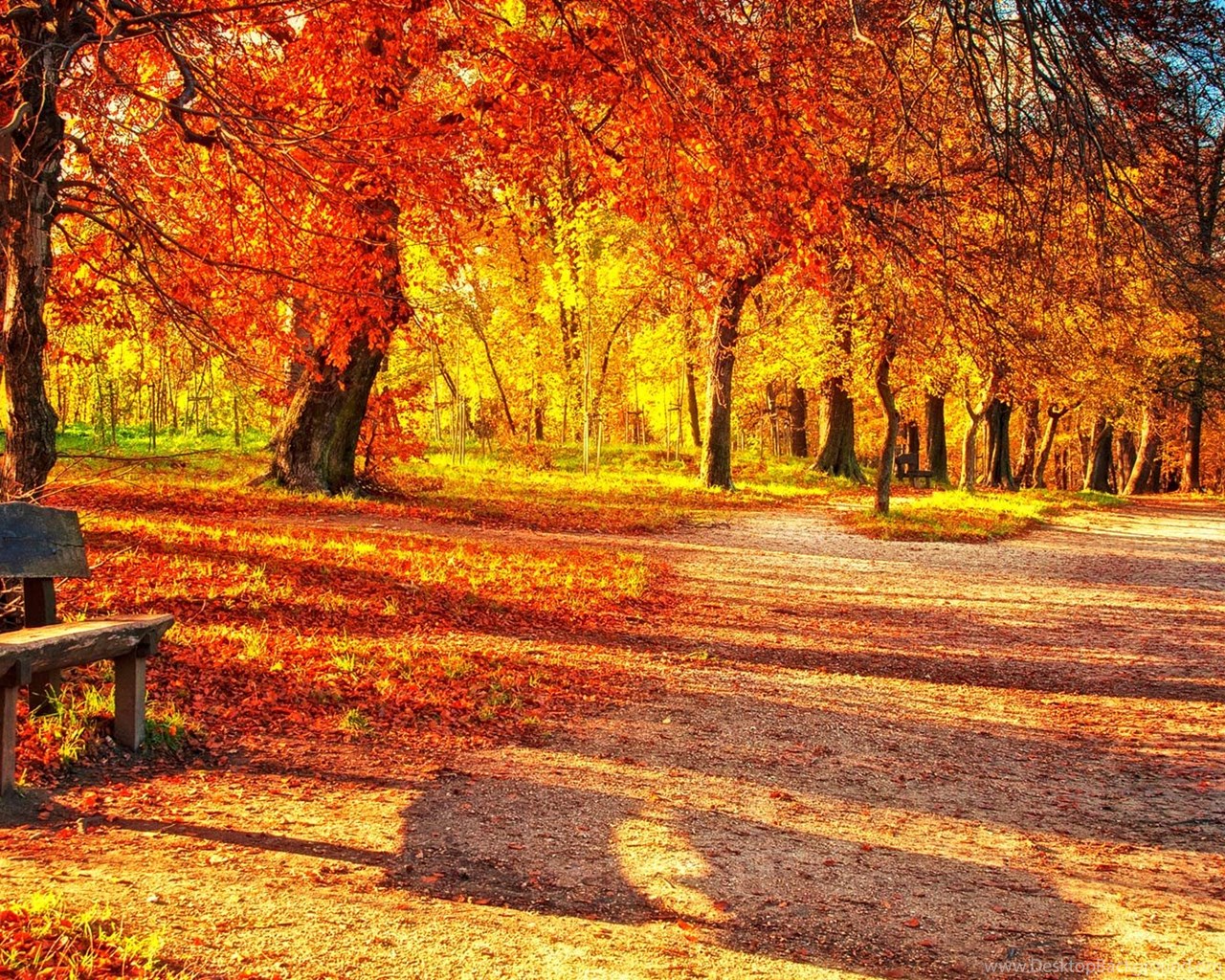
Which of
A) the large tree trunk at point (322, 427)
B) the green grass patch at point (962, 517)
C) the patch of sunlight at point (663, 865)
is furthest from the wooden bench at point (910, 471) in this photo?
the patch of sunlight at point (663, 865)

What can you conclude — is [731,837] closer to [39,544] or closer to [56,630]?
[56,630]

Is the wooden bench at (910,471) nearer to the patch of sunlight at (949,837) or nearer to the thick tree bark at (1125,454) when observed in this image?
the thick tree bark at (1125,454)

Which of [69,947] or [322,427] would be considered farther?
[322,427]

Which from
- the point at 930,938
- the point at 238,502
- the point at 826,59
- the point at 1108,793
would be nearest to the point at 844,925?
the point at 930,938

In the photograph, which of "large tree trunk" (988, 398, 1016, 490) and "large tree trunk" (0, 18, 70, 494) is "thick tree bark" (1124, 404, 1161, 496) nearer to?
"large tree trunk" (988, 398, 1016, 490)

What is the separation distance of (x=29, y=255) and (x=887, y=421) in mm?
16217

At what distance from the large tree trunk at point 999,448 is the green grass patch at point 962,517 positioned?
12.7ft

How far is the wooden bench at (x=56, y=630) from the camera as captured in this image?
4621 millimetres

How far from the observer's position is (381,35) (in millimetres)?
10391

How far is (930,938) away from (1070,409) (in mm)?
35892

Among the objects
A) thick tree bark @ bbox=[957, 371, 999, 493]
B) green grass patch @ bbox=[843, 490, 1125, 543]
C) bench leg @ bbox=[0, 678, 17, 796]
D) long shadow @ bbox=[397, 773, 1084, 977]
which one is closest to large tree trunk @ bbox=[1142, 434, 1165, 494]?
green grass patch @ bbox=[843, 490, 1125, 543]

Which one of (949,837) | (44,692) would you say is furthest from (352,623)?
(949,837)

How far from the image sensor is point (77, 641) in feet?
15.5

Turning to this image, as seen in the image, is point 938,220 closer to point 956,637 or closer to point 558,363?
point 956,637
